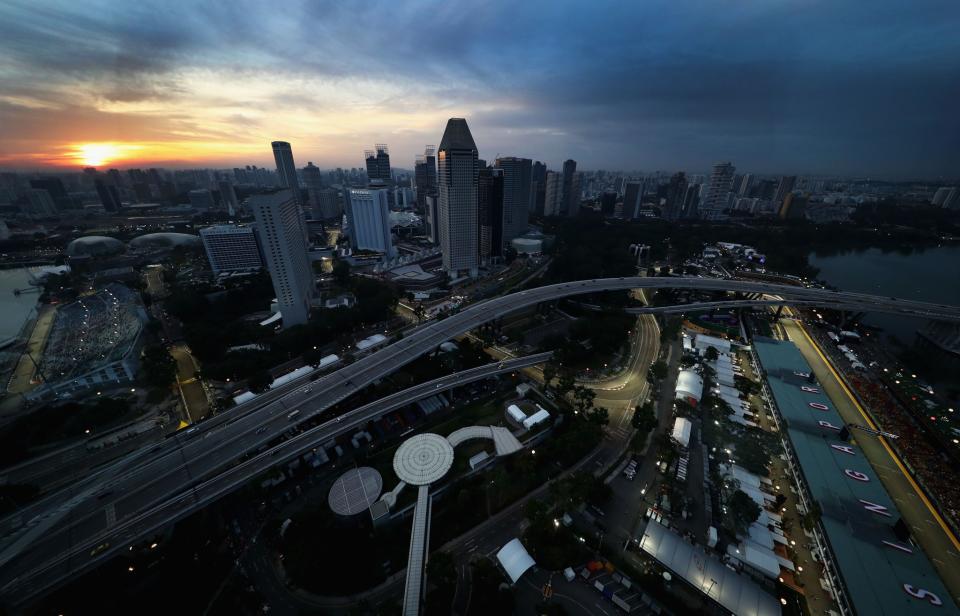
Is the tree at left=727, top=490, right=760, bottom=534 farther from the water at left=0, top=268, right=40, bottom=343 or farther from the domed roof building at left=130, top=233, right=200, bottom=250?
the domed roof building at left=130, top=233, right=200, bottom=250

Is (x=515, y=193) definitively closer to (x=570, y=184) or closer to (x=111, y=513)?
(x=570, y=184)

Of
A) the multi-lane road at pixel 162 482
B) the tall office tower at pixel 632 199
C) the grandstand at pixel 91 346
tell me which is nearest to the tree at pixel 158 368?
the grandstand at pixel 91 346

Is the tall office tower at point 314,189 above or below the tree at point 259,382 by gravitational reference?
above

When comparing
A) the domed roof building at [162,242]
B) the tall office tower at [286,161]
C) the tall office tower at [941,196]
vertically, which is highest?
the tall office tower at [286,161]

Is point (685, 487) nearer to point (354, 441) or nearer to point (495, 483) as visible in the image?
point (495, 483)

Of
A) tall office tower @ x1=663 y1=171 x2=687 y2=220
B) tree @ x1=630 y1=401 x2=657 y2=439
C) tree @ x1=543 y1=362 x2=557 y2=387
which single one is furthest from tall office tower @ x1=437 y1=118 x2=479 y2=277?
tall office tower @ x1=663 y1=171 x2=687 y2=220

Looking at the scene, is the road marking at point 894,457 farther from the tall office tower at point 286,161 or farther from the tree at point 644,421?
the tall office tower at point 286,161
